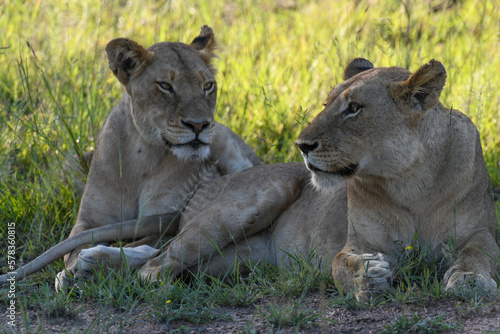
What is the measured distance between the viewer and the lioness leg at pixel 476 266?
8.81 feet

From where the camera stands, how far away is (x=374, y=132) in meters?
2.93

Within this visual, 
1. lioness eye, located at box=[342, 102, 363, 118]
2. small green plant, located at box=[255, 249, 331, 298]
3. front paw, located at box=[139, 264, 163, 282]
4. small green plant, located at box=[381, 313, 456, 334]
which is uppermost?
lioness eye, located at box=[342, 102, 363, 118]

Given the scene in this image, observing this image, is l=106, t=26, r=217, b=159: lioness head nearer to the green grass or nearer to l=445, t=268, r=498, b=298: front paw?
the green grass

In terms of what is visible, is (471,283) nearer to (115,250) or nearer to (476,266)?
(476,266)

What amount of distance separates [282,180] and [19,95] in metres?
2.68

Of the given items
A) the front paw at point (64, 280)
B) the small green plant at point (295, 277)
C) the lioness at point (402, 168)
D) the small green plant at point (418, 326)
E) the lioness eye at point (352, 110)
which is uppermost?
the lioness eye at point (352, 110)

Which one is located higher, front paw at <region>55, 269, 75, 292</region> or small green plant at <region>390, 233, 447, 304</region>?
small green plant at <region>390, 233, 447, 304</region>

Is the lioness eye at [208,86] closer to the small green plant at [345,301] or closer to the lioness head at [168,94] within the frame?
the lioness head at [168,94]

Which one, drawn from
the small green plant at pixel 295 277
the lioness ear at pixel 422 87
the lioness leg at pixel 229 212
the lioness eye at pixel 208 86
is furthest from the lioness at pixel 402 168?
the lioness eye at pixel 208 86

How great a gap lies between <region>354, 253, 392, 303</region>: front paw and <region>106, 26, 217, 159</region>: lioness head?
1.26 metres

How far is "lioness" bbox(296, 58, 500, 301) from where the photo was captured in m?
2.92

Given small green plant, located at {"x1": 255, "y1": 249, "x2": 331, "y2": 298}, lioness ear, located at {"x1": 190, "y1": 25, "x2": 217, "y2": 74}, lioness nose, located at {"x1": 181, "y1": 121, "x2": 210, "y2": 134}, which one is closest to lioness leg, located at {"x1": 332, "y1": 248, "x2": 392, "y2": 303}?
small green plant, located at {"x1": 255, "y1": 249, "x2": 331, "y2": 298}

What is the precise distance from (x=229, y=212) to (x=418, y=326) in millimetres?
1420

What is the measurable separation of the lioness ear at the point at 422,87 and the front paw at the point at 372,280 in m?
0.72
